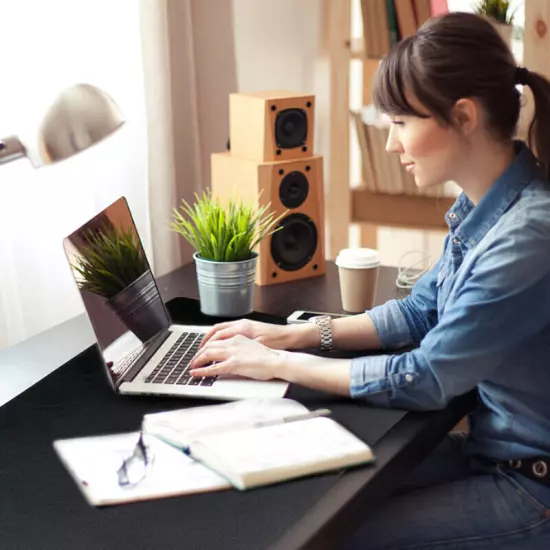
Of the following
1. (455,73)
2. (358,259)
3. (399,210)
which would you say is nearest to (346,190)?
(399,210)

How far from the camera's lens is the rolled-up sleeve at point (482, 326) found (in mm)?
1189

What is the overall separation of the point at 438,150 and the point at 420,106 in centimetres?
7

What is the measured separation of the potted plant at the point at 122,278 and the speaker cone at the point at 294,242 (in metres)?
0.40

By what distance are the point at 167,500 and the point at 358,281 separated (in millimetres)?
753

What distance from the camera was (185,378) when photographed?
132 cm

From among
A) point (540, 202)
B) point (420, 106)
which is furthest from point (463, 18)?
point (540, 202)

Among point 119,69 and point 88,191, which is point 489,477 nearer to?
point 88,191

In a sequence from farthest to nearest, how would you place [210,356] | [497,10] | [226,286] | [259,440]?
1. [497,10]
2. [226,286]
3. [210,356]
4. [259,440]

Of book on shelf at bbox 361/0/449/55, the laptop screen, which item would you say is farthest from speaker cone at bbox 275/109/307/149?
book on shelf at bbox 361/0/449/55

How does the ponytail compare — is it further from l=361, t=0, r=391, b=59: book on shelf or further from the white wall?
the white wall

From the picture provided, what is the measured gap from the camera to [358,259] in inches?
66.1

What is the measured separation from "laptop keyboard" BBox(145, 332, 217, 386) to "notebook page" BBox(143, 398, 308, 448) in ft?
0.30

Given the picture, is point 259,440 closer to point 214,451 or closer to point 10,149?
point 214,451

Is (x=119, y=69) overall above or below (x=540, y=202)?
above
